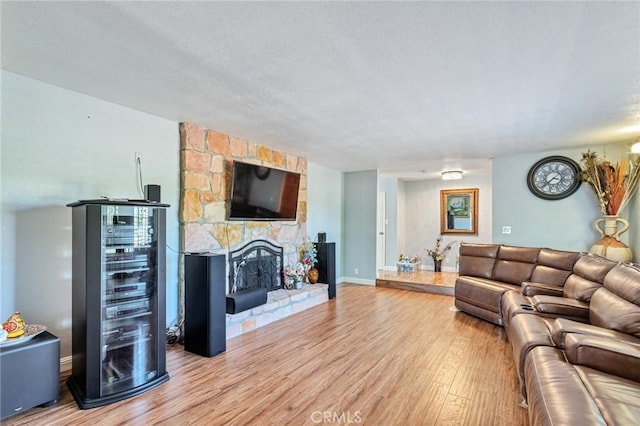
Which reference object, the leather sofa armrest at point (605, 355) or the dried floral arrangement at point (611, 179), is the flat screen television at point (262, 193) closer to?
the leather sofa armrest at point (605, 355)

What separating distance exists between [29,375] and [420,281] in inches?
229

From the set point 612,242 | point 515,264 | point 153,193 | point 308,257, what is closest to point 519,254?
point 515,264

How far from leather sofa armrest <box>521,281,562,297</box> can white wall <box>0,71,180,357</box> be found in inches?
176

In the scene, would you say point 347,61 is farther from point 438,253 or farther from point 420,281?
point 438,253

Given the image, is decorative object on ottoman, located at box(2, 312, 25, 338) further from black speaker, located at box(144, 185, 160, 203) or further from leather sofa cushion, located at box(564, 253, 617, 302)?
leather sofa cushion, located at box(564, 253, 617, 302)

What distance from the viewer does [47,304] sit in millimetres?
2580

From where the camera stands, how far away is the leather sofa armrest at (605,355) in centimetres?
172

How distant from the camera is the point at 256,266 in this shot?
450cm

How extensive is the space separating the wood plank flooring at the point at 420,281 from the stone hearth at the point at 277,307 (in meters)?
1.73

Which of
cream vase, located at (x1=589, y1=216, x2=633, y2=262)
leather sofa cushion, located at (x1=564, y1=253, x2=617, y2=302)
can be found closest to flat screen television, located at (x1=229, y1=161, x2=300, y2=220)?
leather sofa cushion, located at (x1=564, y1=253, x2=617, y2=302)

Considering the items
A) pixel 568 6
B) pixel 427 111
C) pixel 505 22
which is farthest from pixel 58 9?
pixel 427 111

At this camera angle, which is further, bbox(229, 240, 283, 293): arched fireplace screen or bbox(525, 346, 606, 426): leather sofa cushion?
bbox(229, 240, 283, 293): arched fireplace screen

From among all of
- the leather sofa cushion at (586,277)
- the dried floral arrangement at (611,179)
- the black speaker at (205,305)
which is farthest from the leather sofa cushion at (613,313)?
the black speaker at (205,305)

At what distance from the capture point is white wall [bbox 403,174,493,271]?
24.2 feet
